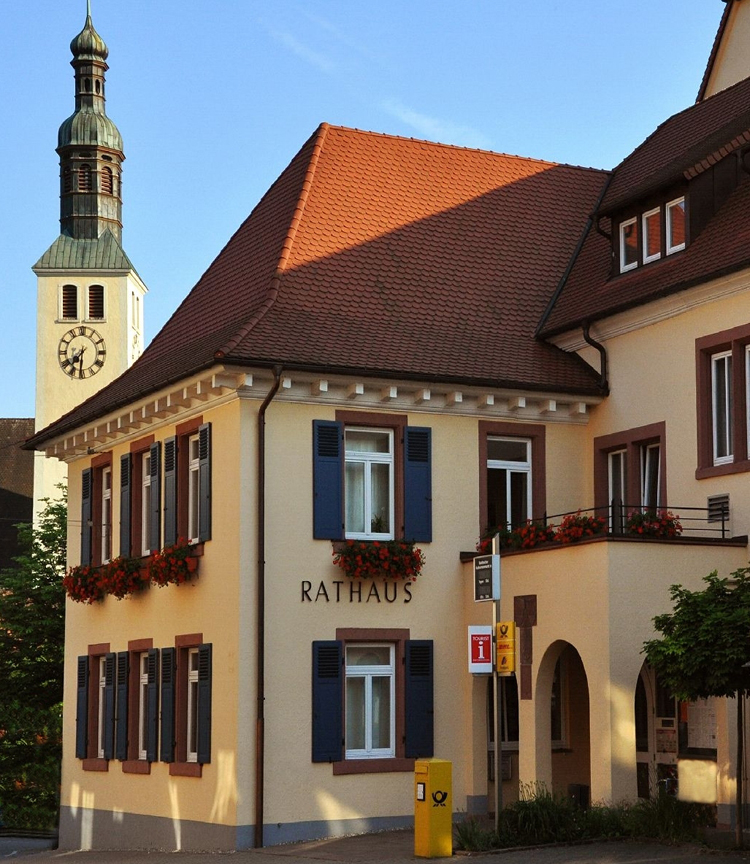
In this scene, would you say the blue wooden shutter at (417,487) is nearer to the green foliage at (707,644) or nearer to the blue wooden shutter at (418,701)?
the blue wooden shutter at (418,701)

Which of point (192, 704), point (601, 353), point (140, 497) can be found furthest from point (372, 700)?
point (601, 353)

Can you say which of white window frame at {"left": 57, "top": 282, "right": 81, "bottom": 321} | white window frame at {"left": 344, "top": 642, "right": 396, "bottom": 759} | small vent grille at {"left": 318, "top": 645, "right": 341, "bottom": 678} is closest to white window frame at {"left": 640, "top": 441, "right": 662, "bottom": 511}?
white window frame at {"left": 344, "top": 642, "right": 396, "bottom": 759}

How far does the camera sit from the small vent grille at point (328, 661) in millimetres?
24719

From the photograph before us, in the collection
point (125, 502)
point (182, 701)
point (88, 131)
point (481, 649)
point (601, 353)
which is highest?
point (88, 131)

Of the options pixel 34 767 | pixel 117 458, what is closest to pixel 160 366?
pixel 117 458

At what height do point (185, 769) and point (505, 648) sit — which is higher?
point (505, 648)

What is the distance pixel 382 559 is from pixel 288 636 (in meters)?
1.73

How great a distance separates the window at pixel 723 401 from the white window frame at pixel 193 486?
24.3 feet

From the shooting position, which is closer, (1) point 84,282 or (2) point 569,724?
(2) point 569,724

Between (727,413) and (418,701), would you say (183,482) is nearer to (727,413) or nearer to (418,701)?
(418,701)

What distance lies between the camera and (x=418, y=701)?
25328 millimetres

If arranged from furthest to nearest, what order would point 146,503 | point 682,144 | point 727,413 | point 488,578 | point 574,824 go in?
point 682,144
point 146,503
point 727,413
point 574,824
point 488,578

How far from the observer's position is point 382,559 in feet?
82.1

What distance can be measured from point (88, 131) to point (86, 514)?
5154 centimetres
